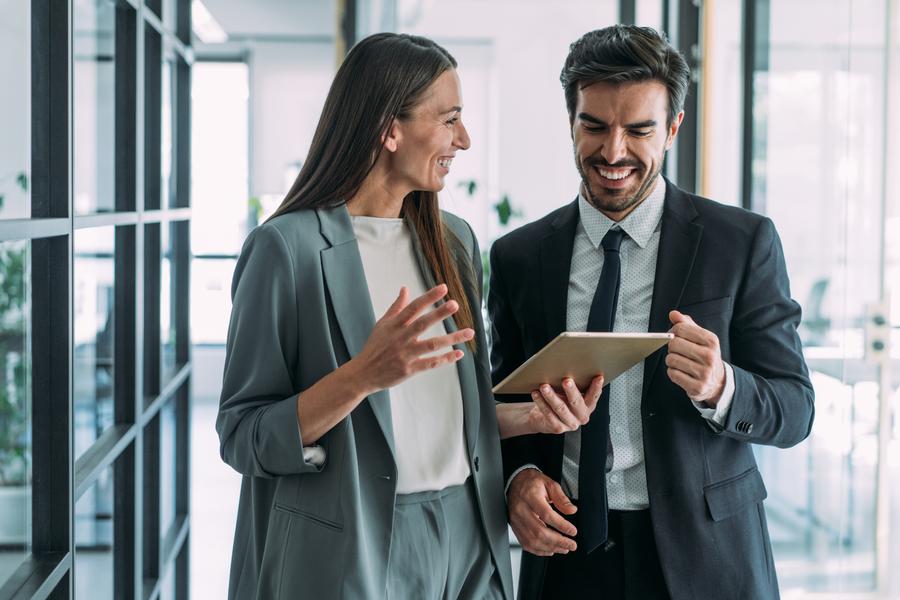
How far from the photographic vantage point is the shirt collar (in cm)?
168

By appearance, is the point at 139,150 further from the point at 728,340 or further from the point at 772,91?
the point at 772,91

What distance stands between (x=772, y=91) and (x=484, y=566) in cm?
262

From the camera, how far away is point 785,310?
1600mm

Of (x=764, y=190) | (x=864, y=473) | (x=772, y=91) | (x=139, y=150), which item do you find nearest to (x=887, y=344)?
(x=864, y=473)

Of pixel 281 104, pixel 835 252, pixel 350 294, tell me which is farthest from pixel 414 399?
pixel 281 104

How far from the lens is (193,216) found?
148 inches

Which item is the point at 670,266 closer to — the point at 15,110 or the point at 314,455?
the point at 314,455

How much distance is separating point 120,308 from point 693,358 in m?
1.30

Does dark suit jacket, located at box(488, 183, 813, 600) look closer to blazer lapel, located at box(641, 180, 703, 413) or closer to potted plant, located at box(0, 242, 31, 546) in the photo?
blazer lapel, located at box(641, 180, 703, 413)

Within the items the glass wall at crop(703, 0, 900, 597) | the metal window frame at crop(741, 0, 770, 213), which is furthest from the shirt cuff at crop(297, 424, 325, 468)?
the metal window frame at crop(741, 0, 770, 213)

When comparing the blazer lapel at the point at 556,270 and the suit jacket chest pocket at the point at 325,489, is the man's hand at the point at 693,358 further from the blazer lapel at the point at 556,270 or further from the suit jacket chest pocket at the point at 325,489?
the suit jacket chest pocket at the point at 325,489

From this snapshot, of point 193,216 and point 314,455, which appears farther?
point 193,216

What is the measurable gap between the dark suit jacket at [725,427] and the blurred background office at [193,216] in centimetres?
86

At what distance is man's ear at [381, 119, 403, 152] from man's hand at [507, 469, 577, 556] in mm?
598
